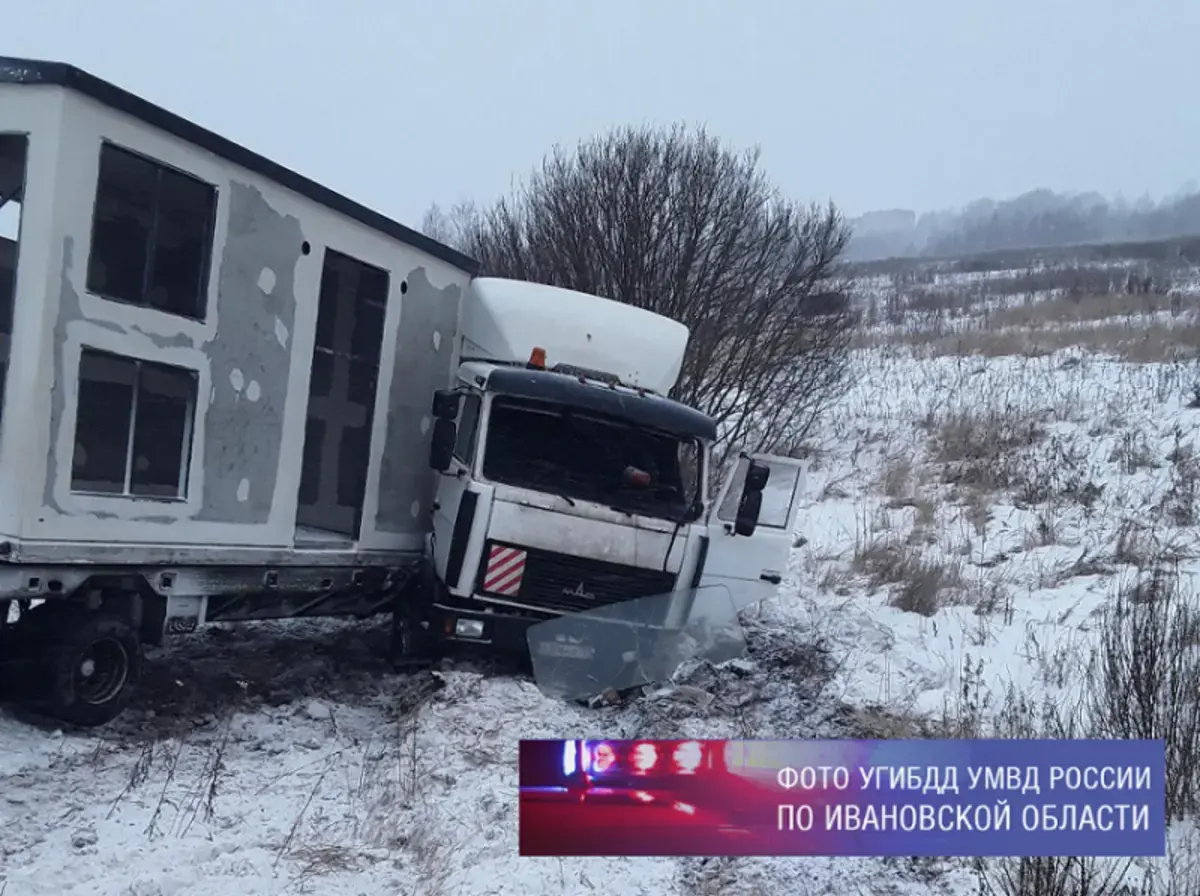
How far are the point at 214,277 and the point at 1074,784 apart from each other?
5626 millimetres

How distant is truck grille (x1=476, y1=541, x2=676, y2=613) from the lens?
8586 millimetres

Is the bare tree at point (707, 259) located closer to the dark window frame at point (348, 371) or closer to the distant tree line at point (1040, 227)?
the dark window frame at point (348, 371)

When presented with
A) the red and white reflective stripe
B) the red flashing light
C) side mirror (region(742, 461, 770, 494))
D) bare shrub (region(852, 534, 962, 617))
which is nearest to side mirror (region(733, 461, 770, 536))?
side mirror (region(742, 461, 770, 494))

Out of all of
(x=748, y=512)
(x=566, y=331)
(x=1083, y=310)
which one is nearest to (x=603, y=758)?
(x=748, y=512)

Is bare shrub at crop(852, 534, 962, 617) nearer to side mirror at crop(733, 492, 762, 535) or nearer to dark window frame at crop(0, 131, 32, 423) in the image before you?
side mirror at crop(733, 492, 762, 535)

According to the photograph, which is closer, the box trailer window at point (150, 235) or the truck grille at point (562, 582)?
the box trailer window at point (150, 235)

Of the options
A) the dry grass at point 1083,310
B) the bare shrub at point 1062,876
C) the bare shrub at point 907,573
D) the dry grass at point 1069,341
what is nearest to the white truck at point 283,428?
the bare shrub at point 907,573

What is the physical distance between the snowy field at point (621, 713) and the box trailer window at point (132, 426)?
4.96ft

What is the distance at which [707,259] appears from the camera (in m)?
14.4

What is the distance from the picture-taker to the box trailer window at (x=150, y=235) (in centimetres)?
649

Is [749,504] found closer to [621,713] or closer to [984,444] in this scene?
[621,713]

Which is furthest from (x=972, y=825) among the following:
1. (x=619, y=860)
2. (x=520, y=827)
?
(x=520, y=827)

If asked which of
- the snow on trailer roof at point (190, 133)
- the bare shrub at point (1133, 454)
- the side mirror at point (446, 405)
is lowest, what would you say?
the side mirror at point (446, 405)

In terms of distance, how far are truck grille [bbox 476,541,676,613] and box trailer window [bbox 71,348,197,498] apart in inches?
94.3
